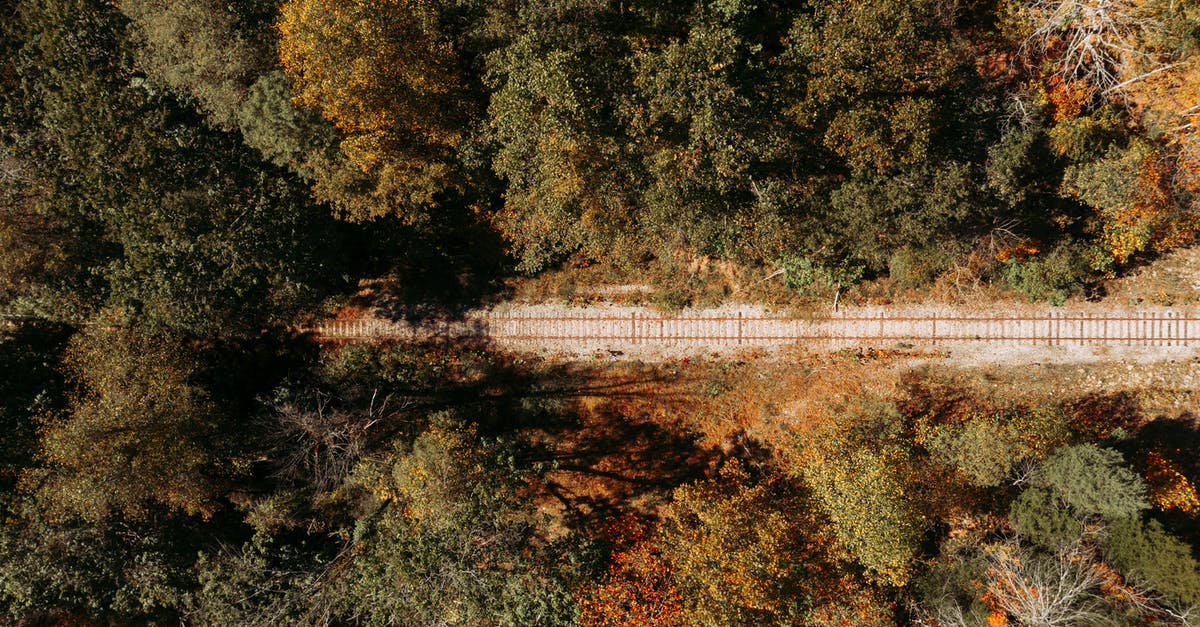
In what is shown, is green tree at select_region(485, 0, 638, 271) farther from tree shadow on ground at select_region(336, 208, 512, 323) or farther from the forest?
tree shadow on ground at select_region(336, 208, 512, 323)

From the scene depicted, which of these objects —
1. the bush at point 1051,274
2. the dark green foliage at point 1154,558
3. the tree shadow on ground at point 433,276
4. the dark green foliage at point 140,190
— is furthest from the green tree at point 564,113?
the dark green foliage at point 1154,558

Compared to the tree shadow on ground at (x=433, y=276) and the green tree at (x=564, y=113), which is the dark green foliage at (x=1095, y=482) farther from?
the tree shadow on ground at (x=433, y=276)

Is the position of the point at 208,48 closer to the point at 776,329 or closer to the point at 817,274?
the point at 776,329

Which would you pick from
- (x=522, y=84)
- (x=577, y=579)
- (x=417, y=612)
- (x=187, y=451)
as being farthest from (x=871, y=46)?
(x=187, y=451)

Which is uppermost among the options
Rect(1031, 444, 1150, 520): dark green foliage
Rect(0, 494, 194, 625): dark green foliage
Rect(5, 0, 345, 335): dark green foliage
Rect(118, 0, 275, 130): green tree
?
Rect(118, 0, 275, 130): green tree

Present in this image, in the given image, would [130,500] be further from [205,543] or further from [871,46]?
[871,46]

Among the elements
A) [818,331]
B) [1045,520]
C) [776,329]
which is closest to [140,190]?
[776,329]

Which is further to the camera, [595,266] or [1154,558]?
[595,266]

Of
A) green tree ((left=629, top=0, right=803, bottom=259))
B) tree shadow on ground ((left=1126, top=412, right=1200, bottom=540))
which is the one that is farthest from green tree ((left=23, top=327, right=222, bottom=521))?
tree shadow on ground ((left=1126, top=412, right=1200, bottom=540))
